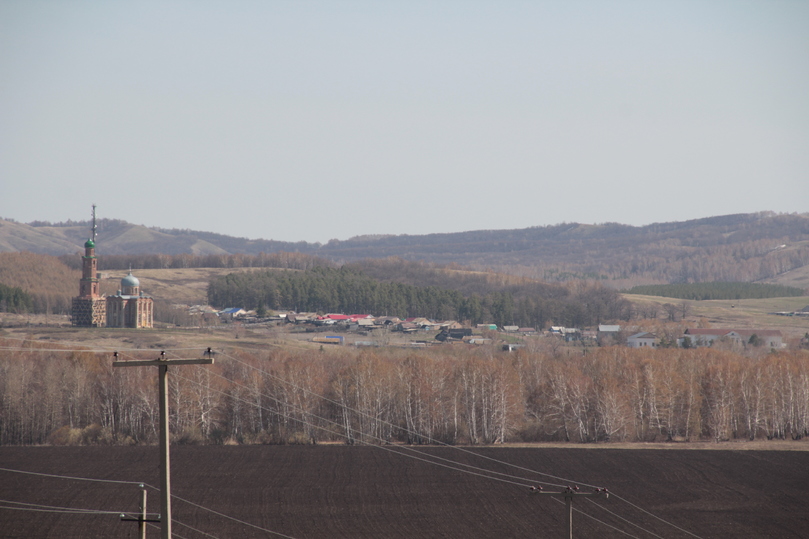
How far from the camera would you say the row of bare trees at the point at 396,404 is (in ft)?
230

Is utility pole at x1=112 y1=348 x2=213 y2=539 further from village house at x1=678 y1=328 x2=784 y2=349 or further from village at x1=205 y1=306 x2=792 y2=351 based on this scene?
village house at x1=678 y1=328 x2=784 y2=349

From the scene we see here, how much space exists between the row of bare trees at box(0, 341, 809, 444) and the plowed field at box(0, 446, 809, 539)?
6.22m

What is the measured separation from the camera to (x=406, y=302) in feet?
560

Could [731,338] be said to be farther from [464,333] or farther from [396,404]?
[396,404]

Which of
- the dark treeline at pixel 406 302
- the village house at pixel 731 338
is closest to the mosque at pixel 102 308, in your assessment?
the dark treeline at pixel 406 302

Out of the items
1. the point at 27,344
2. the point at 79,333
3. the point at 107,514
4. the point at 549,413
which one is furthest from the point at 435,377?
the point at 79,333

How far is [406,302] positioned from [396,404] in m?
97.0

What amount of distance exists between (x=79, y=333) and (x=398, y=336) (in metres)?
47.0

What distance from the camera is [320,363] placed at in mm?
86812

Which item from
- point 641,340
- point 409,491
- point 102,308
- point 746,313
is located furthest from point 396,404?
point 746,313

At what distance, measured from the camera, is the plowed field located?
138ft

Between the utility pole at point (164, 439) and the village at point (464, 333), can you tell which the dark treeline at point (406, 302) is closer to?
the village at point (464, 333)

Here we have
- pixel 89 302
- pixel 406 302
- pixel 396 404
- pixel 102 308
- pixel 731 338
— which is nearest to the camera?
pixel 396 404

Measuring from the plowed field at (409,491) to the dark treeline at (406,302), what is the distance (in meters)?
99.0
